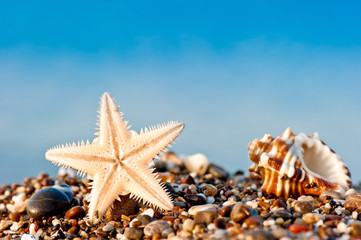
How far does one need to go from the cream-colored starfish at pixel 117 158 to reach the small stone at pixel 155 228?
0.40 meters

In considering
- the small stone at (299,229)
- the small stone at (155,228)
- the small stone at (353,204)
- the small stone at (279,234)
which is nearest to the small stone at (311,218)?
the small stone at (299,229)

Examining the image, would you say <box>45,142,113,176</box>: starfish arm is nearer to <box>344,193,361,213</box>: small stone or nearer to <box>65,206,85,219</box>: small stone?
<box>65,206,85,219</box>: small stone

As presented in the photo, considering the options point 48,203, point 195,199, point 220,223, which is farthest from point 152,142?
point 48,203

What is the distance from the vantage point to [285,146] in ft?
16.1

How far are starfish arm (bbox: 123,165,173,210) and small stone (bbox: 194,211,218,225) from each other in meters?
0.53

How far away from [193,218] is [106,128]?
141 centimetres

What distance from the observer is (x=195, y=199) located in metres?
4.17

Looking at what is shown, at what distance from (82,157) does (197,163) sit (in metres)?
3.67

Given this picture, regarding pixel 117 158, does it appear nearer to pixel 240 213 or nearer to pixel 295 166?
pixel 240 213

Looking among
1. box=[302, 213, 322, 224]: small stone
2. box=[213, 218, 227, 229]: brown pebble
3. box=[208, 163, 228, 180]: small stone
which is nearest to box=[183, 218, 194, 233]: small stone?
box=[213, 218, 227, 229]: brown pebble

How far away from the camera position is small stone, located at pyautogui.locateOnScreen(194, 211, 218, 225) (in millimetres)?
3334

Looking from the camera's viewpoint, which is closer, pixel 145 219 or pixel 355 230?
pixel 355 230

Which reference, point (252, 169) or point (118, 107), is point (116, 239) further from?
point (252, 169)

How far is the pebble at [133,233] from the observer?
346 cm
